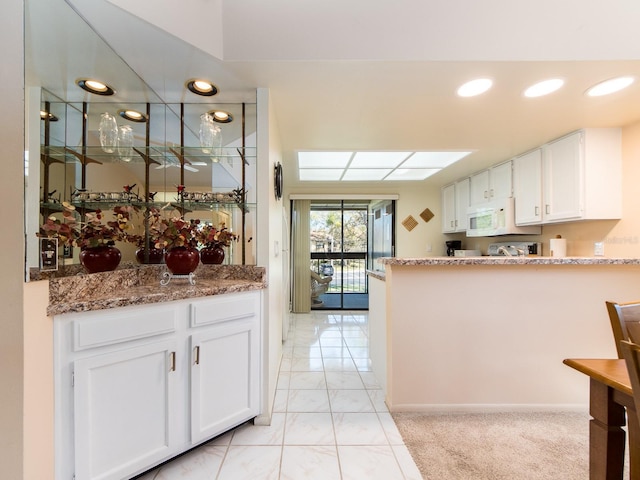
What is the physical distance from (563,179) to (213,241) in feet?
10.4

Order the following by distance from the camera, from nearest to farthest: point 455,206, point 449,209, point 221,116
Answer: point 221,116
point 455,206
point 449,209

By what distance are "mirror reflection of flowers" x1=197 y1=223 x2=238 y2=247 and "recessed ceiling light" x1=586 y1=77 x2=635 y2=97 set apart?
263cm

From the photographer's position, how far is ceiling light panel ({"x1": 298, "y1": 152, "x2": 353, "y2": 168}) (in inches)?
129

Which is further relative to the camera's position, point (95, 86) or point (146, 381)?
point (95, 86)

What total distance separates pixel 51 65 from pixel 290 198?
11.2ft

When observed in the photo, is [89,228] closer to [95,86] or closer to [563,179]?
[95,86]

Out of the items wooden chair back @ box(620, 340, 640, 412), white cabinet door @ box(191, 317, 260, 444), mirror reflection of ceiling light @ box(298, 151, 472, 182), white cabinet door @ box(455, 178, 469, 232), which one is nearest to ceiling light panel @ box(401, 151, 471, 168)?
mirror reflection of ceiling light @ box(298, 151, 472, 182)

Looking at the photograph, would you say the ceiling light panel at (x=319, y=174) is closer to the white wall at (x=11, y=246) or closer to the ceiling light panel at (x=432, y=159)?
the ceiling light panel at (x=432, y=159)

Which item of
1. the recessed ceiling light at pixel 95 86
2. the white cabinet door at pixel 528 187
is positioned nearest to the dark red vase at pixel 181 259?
the recessed ceiling light at pixel 95 86

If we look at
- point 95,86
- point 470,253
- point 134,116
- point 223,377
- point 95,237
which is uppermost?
point 95,86

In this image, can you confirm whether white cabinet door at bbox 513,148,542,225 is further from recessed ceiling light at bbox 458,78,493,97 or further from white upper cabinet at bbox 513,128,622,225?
recessed ceiling light at bbox 458,78,493,97

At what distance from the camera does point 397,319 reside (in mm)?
2072

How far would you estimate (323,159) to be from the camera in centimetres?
345

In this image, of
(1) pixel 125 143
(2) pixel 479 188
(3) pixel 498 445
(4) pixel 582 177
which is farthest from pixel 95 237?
(2) pixel 479 188
